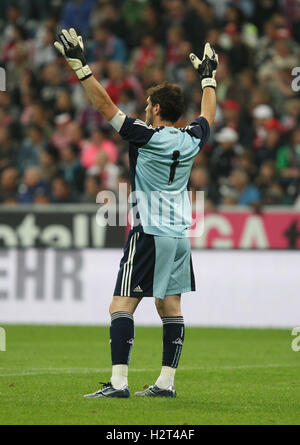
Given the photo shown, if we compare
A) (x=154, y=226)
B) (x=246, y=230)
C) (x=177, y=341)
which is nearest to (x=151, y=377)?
(x=177, y=341)

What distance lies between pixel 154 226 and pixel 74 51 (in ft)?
4.65

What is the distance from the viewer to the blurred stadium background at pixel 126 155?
1548 cm

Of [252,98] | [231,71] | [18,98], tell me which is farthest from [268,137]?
[18,98]

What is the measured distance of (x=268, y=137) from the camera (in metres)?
17.2

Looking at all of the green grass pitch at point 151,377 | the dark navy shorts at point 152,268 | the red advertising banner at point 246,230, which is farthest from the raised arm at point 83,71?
the red advertising banner at point 246,230

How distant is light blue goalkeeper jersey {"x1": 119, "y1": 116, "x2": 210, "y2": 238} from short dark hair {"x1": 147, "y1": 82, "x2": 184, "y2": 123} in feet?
0.41

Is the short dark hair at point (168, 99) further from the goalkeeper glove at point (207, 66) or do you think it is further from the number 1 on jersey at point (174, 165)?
the goalkeeper glove at point (207, 66)

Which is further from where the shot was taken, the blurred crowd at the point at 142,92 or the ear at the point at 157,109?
the blurred crowd at the point at 142,92

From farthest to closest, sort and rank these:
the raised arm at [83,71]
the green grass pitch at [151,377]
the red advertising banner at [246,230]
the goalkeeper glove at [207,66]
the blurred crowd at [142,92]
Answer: the blurred crowd at [142,92]
the red advertising banner at [246,230]
the goalkeeper glove at [207,66]
the raised arm at [83,71]
the green grass pitch at [151,377]

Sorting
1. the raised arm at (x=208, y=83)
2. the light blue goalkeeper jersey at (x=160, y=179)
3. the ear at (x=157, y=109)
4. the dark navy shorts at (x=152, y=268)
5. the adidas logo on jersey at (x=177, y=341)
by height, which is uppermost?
the raised arm at (x=208, y=83)

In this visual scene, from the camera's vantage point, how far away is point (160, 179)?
7977mm

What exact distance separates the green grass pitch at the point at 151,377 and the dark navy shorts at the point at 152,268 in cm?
81

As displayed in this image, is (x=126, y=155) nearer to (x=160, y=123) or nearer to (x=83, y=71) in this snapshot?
(x=160, y=123)

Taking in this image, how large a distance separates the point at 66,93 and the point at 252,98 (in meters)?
3.80
